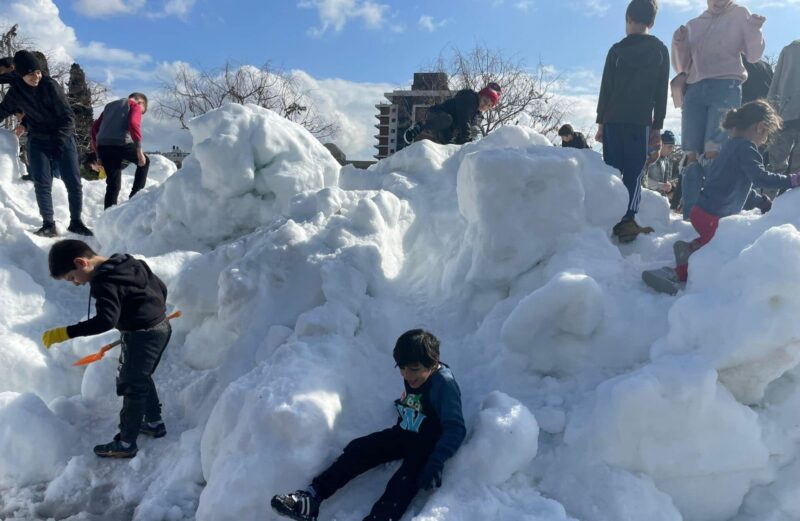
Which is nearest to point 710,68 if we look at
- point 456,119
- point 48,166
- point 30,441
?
point 456,119

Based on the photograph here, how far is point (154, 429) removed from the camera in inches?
128

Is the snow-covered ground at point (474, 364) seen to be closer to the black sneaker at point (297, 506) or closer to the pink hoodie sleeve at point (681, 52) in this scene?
the black sneaker at point (297, 506)

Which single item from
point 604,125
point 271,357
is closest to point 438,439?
point 271,357

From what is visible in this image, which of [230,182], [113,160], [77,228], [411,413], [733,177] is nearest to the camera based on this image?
[411,413]

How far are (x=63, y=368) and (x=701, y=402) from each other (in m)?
3.97

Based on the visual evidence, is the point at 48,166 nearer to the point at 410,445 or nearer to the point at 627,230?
the point at 410,445

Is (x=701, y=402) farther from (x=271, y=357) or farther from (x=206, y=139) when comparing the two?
(x=206, y=139)

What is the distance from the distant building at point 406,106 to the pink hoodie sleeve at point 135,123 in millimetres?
13966

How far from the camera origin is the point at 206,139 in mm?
5203

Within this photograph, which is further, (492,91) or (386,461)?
(492,91)

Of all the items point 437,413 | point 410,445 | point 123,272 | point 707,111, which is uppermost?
point 707,111

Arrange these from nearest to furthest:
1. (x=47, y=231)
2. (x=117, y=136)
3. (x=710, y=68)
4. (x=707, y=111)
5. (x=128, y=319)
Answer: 1. (x=128, y=319)
2. (x=710, y=68)
3. (x=707, y=111)
4. (x=47, y=231)
5. (x=117, y=136)

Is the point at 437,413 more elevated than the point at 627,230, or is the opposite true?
the point at 627,230

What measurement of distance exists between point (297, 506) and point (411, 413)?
641 millimetres
